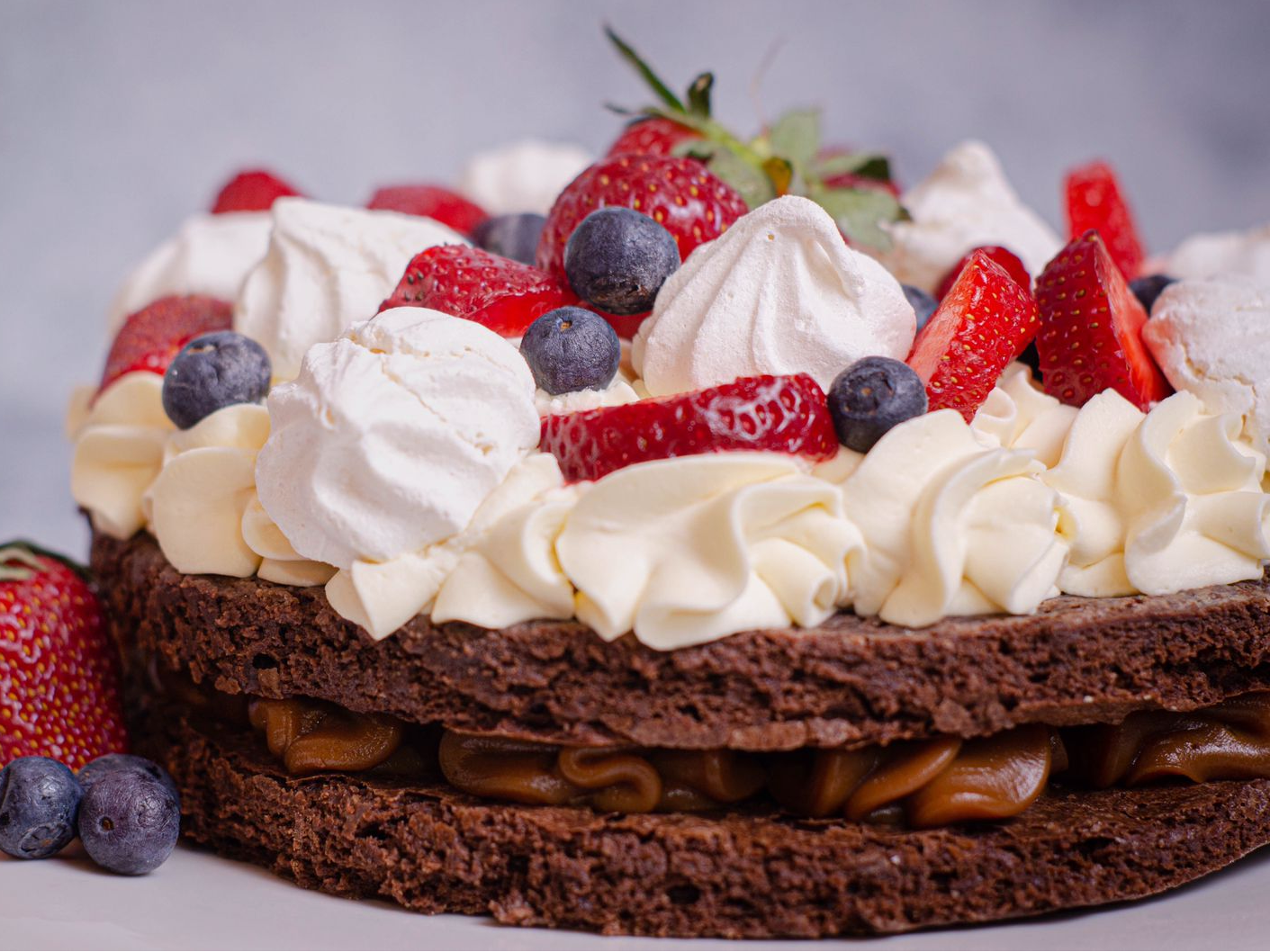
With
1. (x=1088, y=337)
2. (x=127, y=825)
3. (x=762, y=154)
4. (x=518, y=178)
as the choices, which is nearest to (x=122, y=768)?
(x=127, y=825)

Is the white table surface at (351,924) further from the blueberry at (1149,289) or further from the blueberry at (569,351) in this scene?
the blueberry at (1149,289)

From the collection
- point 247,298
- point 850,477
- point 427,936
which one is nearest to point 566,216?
point 247,298

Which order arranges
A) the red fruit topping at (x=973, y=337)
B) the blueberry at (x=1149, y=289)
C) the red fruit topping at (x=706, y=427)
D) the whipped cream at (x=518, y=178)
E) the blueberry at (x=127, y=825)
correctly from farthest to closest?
the whipped cream at (x=518, y=178) → the blueberry at (x=1149, y=289) → the red fruit topping at (x=973, y=337) → the blueberry at (x=127, y=825) → the red fruit topping at (x=706, y=427)

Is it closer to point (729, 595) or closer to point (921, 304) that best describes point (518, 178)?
point (921, 304)

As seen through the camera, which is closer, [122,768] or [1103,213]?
[122,768]

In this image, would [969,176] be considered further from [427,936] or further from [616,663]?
[427,936]

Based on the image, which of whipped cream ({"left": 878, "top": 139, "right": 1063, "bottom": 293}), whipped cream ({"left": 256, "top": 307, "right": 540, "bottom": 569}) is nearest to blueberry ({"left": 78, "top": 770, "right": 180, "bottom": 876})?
whipped cream ({"left": 256, "top": 307, "right": 540, "bottom": 569})

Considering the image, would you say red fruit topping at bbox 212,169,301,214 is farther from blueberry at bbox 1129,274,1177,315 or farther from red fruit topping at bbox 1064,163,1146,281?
blueberry at bbox 1129,274,1177,315

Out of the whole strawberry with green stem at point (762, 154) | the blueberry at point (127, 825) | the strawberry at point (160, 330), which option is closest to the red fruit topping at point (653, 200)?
the whole strawberry with green stem at point (762, 154)
